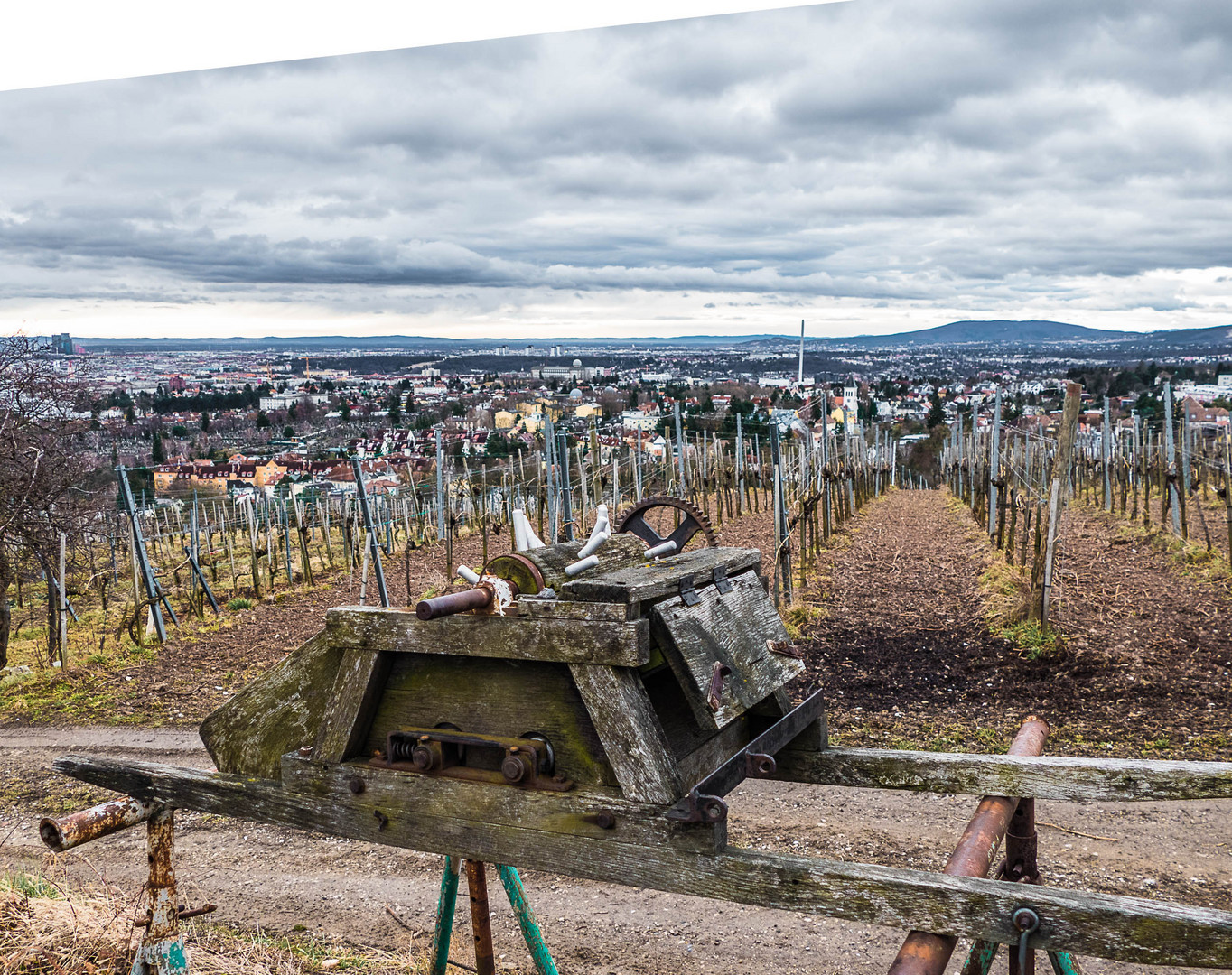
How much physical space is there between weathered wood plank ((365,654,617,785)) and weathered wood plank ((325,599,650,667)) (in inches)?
2.1

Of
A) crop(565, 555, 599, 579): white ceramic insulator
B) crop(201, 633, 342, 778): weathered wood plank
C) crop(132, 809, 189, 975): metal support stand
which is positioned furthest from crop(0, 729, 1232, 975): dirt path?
crop(565, 555, 599, 579): white ceramic insulator

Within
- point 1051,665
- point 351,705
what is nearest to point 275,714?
point 351,705

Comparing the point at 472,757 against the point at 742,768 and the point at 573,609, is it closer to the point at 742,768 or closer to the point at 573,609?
the point at 573,609

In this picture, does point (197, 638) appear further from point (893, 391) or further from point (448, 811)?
point (893, 391)

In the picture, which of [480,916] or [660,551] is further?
[480,916]

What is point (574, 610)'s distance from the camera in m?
1.46

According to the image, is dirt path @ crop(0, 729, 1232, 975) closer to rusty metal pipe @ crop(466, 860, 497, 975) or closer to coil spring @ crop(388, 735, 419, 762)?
rusty metal pipe @ crop(466, 860, 497, 975)

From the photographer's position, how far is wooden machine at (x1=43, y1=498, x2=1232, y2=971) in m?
1.26

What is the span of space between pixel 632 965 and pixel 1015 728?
3692mm

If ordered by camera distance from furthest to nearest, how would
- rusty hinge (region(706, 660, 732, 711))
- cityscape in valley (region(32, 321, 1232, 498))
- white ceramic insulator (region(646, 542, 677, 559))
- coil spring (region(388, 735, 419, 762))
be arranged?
cityscape in valley (region(32, 321, 1232, 498))
white ceramic insulator (region(646, 542, 677, 559))
coil spring (region(388, 735, 419, 762))
rusty hinge (region(706, 660, 732, 711))

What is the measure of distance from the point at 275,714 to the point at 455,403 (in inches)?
1255

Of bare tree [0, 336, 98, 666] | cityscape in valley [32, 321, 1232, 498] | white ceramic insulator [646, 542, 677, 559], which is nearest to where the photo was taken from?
white ceramic insulator [646, 542, 677, 559]

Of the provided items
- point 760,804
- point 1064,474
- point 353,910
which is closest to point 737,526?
point 1064,474

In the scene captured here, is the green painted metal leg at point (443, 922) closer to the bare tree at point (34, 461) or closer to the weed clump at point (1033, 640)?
the weed clump at point (1033, 640)
